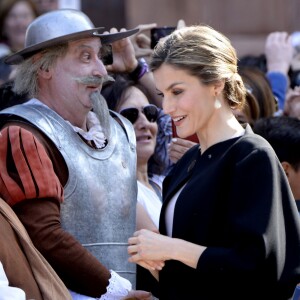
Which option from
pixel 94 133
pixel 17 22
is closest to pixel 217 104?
pixel 94 133

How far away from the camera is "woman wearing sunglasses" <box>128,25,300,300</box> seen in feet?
11.2

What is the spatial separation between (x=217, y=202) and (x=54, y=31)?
1336 mm

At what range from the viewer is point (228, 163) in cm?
350

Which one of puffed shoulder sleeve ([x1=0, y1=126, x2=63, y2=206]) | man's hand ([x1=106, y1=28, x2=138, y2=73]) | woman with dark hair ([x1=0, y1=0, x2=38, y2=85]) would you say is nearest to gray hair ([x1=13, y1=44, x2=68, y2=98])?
puffed shoulder sleeve ([x1=0, y1=126, x2=63, y2=206])

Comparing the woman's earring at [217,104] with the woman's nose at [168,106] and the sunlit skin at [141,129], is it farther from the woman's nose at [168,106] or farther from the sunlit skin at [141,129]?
the sunlit skin at [141,129]

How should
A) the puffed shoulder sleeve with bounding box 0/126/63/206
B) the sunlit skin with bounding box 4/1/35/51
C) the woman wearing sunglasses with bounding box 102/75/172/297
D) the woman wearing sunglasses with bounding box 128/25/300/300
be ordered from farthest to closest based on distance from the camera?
1. the sunlit skin with bounding box 4/1/35/51
2. the woman wearing sunglasses with bounding box 102/75/172/297
3. the puffed shoulder sleeve with bounding box 0/126/63/206
4. the woman wearing sunglasses with bounding box 128/25/300/300

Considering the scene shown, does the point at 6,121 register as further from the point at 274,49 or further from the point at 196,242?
the point at 274,49

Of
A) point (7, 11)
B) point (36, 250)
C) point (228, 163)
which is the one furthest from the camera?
point (7, 11)

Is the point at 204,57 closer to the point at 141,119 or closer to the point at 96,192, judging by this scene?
the point at 96,192

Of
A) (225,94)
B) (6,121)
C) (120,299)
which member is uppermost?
(225,94)

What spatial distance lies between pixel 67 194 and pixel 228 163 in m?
0.91

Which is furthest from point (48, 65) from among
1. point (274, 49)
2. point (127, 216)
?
point (274, 49)

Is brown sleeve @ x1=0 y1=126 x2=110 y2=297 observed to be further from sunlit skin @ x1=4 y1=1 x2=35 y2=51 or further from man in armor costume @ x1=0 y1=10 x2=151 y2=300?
sunlit skin @ x1=4 y1=1 x2=35 y2=51

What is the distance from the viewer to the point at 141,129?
17.0 ft
